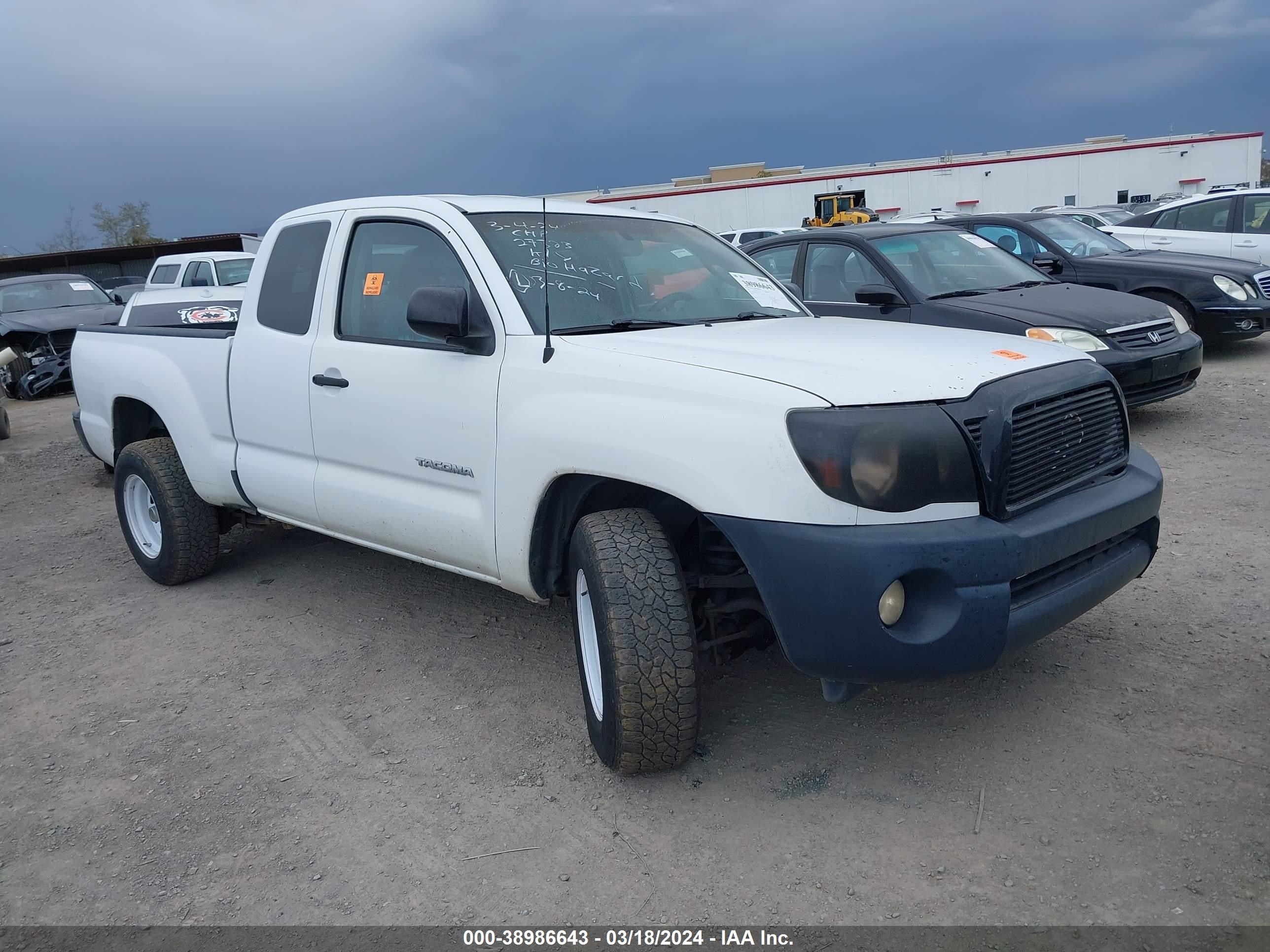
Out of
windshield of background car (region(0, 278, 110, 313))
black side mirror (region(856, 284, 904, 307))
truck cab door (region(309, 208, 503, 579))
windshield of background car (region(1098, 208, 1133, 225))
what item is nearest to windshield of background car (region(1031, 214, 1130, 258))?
black side mirror (region(856, 284, 904, 307))

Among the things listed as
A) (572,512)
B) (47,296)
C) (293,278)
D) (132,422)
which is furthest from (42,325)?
(572,512)

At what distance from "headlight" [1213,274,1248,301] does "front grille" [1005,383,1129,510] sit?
22.2ft

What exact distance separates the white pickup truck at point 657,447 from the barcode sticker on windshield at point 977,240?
13.1 ft

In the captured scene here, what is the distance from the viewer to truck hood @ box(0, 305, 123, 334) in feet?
42.2

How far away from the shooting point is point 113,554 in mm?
5957

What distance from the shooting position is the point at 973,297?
7.01 meters

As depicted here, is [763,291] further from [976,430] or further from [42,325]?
[42,325]

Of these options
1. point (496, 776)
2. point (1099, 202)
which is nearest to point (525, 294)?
point (496, 776)

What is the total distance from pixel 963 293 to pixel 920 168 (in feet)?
149

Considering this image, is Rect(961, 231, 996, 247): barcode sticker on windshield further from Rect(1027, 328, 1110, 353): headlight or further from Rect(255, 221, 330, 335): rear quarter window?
Rect(255, 221, 330, 335): rear quarter window

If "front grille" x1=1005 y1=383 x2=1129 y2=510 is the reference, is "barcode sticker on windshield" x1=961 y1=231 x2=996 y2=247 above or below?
above

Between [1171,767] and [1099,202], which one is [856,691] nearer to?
[1171,767]

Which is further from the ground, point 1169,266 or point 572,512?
point 1169,266

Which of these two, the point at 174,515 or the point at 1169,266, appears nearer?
the point at 174,515
